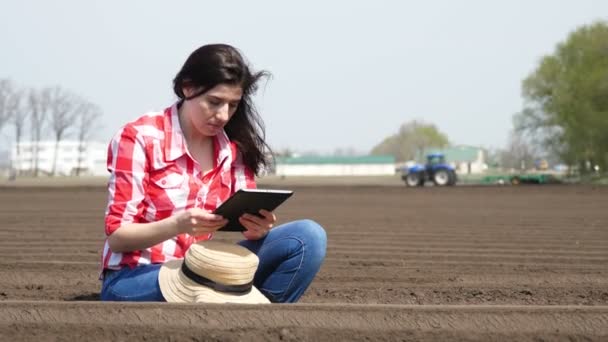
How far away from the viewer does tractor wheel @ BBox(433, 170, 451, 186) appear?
37281 mm

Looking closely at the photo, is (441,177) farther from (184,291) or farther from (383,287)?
(184,291)

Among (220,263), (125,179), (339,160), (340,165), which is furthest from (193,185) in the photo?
(339,160)

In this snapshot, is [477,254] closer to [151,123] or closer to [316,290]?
[316,290]

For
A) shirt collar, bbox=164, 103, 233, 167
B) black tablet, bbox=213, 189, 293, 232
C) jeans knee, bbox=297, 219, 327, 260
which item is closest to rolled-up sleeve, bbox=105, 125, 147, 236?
shirt collar, bbox=164, 103, 233, 167

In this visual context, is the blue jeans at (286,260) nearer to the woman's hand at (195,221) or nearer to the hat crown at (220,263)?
the hat crown at (220,263)

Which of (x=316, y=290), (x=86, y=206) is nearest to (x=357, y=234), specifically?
(x=316, y=290)

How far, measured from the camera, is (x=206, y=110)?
155 inches

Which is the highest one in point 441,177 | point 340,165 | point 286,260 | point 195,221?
point 195,221

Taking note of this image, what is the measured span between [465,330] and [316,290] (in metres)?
2.43

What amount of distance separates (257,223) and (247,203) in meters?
0.31

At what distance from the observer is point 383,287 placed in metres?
6.04

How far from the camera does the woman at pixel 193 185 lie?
12.6 ft

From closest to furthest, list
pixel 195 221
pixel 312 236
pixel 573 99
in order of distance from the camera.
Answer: pixel 195 221, pixel 312 236, pixel 573 99

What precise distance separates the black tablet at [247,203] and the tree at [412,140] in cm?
12830
